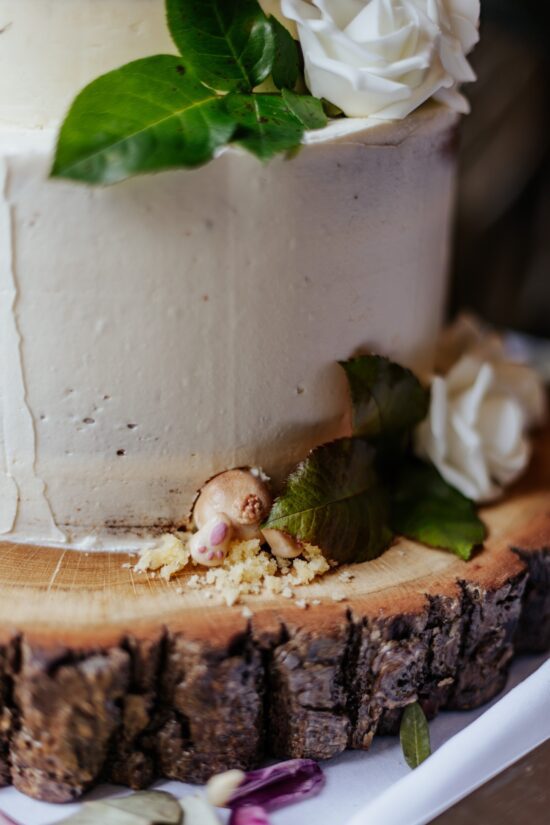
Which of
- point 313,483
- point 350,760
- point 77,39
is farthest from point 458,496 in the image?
point 77,39

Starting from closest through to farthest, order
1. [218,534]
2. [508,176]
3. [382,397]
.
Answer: [218,534] → [382,397] → [508,176]

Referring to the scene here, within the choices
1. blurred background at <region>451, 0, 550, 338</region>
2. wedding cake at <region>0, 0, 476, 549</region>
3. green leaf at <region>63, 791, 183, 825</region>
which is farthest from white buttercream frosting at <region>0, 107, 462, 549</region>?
blurred background at <region>451, 0, 550, 338</region>

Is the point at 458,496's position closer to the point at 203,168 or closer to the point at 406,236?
the point at 406,236

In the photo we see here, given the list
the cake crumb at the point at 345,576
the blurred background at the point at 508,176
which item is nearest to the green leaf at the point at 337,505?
the cake crumb at the point at 345,576

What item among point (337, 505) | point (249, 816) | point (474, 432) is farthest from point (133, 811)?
point (474, 432)

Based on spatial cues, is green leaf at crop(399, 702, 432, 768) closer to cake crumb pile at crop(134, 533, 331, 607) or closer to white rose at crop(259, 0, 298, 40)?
cake crumb pile at crop(134, 533, 331, 607)

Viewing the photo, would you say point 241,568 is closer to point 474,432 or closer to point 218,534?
point 218,534
